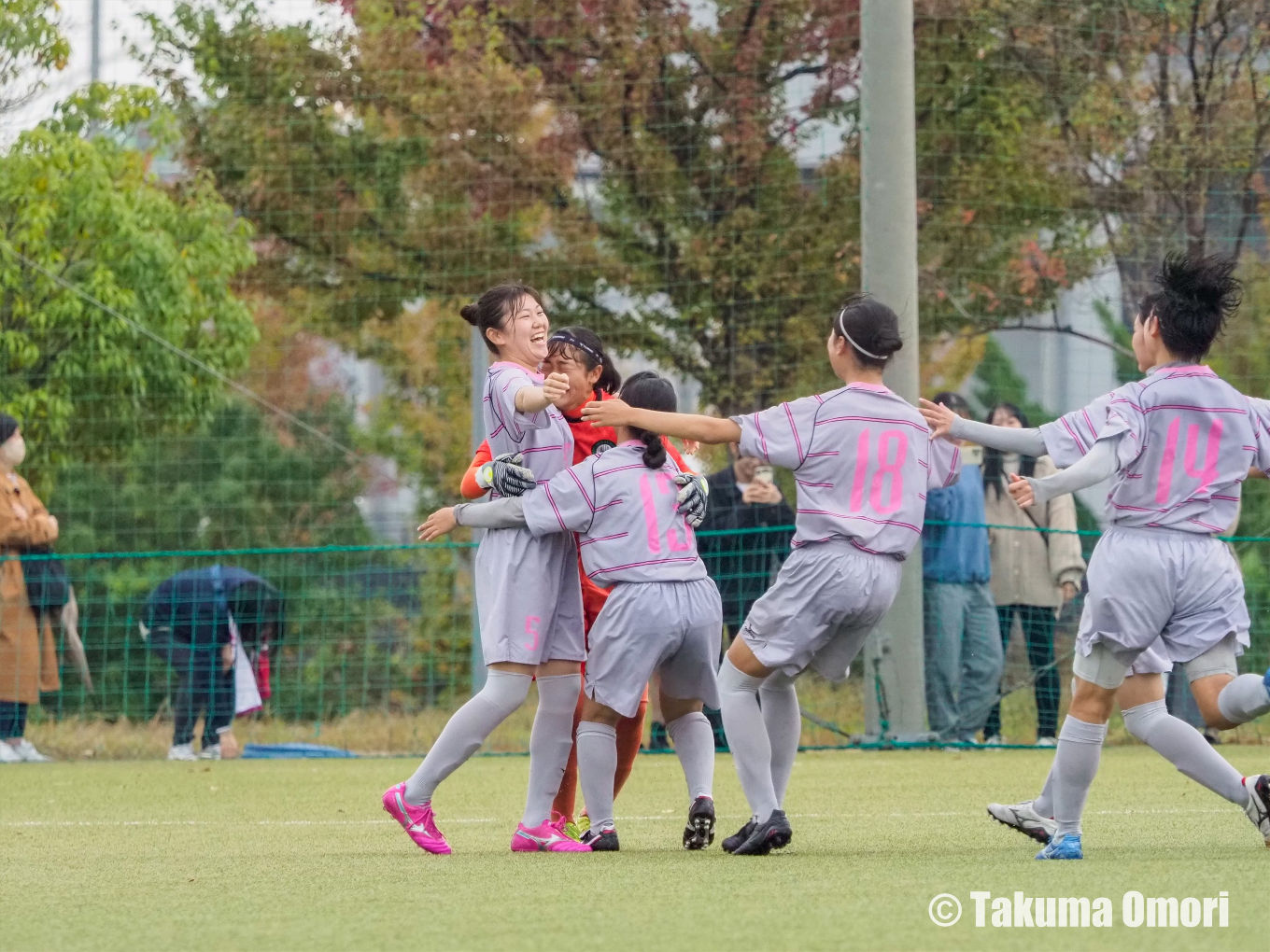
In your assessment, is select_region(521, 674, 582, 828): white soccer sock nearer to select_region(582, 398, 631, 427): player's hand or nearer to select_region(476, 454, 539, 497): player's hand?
select_region(476, 454, 539, 497): player's hand

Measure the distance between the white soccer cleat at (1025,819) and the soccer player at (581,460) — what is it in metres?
1.03

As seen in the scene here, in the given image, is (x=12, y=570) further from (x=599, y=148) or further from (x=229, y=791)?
(x=599, y=148)

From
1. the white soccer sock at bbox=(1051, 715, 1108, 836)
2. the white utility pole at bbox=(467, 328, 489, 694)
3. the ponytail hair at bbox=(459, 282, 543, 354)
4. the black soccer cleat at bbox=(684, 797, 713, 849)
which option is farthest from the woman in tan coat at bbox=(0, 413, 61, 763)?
the white soccer sock at bbox=(1051, 715, 1108, 836)

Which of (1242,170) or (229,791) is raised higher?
(1242,170)

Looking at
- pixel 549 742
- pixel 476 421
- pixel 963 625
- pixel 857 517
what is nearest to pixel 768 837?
pixel 549 742

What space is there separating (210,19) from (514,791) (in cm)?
905

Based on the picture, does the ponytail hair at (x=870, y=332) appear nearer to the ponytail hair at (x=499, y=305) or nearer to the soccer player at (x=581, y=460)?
the soccer player at (x=581, y=460)

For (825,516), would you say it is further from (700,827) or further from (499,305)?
(499,305)

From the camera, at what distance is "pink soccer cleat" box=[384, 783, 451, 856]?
5.22 meters

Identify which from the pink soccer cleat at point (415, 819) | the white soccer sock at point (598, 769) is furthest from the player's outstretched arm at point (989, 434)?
the pink soccer cleat at point (415, 819)

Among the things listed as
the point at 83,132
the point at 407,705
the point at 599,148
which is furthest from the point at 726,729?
the point at 83,132

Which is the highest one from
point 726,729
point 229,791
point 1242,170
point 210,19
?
point 210,19

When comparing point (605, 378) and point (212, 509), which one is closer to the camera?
point (605, 378)

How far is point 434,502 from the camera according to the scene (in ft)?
68.1
